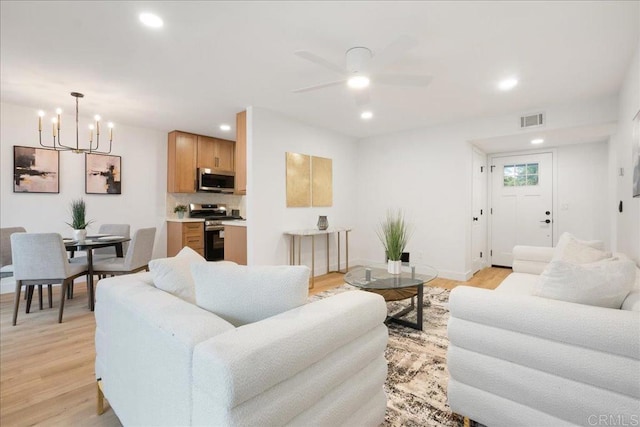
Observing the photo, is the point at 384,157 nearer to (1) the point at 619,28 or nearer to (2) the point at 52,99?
(1) the point at 619,28

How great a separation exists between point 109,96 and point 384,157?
4289mm

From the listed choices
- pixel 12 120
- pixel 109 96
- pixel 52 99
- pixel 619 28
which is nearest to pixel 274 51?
pixel 109 96

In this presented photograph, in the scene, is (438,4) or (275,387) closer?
(275,387)

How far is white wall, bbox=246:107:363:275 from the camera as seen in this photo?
13.3 feet

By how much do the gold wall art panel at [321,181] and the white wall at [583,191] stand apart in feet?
12.8

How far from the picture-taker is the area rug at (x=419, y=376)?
5.48ft

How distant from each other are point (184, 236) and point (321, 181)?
2.53m

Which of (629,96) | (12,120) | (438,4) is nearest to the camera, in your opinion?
(438,4)

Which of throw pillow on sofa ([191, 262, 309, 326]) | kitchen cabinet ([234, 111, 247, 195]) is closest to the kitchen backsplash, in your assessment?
kitchen cabinet ([234, 111, 247, 195])

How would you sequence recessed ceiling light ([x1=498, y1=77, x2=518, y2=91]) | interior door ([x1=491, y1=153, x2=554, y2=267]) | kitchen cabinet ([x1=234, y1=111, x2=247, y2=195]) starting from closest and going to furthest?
recessed ceiling light ([x1=498, y1=77, x2=518, y2=91]) → kitchen cabinet ([x1=234, y1=111, x2=247, y2=195]) → interior door ([x1=491, y1=153, x2=554, y2=267])

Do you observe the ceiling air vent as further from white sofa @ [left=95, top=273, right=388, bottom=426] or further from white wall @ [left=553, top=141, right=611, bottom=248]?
white sofa @ [left=95, top=273, right=388, bottom=426]

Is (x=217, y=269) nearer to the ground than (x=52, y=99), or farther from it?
nearer to the ground

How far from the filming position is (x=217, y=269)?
51.0 inches

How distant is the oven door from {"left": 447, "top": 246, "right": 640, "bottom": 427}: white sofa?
469cm
